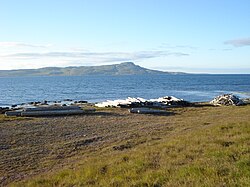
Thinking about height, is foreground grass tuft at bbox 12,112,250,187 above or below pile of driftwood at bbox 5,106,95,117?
above

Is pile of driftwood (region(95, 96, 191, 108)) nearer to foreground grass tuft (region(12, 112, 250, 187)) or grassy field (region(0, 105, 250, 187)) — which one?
grassy field (region(0, 105, 250, 187))

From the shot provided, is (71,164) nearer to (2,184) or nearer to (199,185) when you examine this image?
(2,184)

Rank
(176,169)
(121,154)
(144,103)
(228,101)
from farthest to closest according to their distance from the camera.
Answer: (228,101), (144,103), (121,154), (176,169)

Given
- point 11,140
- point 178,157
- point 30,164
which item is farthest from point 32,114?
point 178,157

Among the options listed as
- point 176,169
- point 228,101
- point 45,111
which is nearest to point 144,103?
point 228,101

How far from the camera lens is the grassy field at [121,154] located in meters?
9.28

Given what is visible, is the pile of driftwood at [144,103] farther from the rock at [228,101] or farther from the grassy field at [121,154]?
the grassy field at [121,154]

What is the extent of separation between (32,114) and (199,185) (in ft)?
83.6

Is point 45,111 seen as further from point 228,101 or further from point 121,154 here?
point 228,101

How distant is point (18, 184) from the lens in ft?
40.0

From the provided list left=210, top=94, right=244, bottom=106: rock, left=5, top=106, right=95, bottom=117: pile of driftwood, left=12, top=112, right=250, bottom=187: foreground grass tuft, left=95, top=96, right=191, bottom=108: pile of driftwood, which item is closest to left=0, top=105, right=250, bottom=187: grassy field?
left=12, top=112, right=250, bottom=187: foreground grass tuft

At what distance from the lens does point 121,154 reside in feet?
50.5

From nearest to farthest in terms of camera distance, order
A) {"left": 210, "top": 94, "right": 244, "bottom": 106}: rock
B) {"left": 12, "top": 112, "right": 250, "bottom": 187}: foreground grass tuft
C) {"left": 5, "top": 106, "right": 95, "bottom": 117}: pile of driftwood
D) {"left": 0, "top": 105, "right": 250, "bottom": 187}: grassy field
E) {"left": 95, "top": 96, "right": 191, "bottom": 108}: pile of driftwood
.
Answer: {"left": 12, "top": 112, "right": 250, "bottom": 187}: foreground grass tuft < {"left": 0, "top": 105, "right": 250, "bottom": 187}: grassy field < {"left": 5, "top": 106, "right": 95, "bottom": 117}: pile of driftwood < {"left": 95, "top": 96, "right": 191, "bottom": 108}: pile of driftwood < {"left": 210, "top": 94, "right": 244, "bottom": 106}: rock

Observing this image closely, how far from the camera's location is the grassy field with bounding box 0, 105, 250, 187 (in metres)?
9.28
